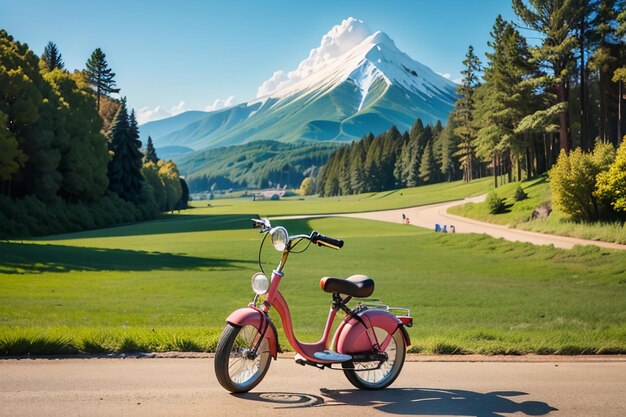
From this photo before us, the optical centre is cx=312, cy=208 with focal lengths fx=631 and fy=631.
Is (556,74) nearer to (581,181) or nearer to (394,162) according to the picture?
(581,181)

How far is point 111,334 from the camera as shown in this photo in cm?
834

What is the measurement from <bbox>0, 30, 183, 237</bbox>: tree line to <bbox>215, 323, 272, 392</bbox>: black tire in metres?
40.0

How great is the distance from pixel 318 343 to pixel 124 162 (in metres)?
74.6

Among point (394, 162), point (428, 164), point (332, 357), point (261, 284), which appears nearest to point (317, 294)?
point (332, 357)

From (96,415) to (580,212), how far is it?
38.3 m

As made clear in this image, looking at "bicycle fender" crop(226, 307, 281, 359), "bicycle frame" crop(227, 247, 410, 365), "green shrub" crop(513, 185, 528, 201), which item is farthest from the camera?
"green shrub" crop(513, 185, 528, 201)

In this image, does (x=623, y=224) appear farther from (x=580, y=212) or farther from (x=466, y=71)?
(x=466, y=71)

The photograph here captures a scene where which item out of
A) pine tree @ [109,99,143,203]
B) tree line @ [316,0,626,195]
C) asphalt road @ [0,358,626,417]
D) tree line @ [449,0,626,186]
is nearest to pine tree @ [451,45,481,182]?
tree line @ [316,0,626,195]

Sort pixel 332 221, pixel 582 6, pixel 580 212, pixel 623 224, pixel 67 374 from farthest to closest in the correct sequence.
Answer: pixel 332 221
pixel 582 6
pixel 580 212
pixel 623 224
pixel 67 374

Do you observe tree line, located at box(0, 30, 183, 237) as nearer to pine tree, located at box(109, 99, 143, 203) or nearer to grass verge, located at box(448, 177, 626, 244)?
pine tree, located at box(109, 99, 143, 203)

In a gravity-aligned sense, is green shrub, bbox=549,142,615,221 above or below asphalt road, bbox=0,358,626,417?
above

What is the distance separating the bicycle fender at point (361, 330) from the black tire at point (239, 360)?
0.77 m

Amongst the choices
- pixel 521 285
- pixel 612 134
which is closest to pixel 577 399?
pixel 521 285

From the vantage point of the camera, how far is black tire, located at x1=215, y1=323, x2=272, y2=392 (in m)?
5.66
